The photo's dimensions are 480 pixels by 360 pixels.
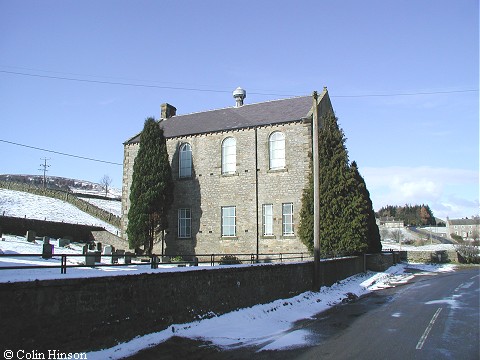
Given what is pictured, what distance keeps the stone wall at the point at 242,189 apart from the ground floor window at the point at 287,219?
0.94 ft

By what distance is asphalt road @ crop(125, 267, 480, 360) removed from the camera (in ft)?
28.6

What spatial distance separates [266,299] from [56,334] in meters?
8.31

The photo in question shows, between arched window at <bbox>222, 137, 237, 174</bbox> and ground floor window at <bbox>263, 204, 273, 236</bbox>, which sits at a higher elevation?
arched window at <bbox>222, 137, 237, 174</bbox>

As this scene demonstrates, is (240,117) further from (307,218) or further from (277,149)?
(307,218)

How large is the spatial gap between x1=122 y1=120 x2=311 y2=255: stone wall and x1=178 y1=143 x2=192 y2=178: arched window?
36 cm

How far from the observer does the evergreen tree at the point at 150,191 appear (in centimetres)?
3130

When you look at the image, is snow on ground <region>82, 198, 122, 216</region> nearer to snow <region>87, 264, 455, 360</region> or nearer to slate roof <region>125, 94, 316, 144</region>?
slate roof <region>125, 94, 316, 144</region>

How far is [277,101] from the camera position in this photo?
3497cm

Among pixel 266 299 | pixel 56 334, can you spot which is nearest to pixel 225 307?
pixel 266 299

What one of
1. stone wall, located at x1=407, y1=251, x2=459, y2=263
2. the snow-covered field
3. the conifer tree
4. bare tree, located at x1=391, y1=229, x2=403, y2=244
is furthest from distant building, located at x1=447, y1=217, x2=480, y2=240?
the snow-covered field

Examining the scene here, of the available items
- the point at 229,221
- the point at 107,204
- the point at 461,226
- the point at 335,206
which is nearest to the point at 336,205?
the point at 335,206

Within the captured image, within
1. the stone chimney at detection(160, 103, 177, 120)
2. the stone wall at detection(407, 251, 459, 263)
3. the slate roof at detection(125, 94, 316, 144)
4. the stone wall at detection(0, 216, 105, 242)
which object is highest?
the stone chimney at detection(160, 103, 177, 120)

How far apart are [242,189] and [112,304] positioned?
22.8m

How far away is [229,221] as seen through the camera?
3183 centimetres
